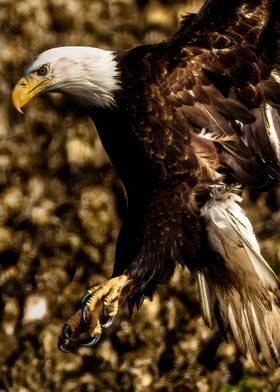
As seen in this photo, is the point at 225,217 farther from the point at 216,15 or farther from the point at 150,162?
the point at 216,15

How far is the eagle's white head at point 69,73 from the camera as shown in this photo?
4949mm

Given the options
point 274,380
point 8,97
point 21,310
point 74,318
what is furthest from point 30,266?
point 74,318

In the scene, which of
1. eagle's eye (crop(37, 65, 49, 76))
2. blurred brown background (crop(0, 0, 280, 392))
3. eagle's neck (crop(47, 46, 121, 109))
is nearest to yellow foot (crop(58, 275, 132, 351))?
eagle's neck (crop(47, 46, 121, 109))

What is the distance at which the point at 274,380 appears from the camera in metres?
6.38

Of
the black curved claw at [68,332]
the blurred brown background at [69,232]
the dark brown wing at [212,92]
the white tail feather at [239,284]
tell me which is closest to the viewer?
the dark brown wing at [212,92]

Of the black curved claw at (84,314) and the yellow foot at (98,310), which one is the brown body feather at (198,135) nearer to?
the yellow foot at (98,310)

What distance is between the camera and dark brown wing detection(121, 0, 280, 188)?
4785 millimetres

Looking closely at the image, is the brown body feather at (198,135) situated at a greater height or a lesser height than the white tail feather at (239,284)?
greater

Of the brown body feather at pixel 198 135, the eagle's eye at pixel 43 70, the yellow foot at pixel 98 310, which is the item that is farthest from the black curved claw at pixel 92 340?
the eagle's eye at pixel 43 70

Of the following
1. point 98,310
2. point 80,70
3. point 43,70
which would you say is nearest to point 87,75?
point 80,70

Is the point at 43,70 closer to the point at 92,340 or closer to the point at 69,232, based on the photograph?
the point at 92,340

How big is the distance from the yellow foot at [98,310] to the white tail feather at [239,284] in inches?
14.1

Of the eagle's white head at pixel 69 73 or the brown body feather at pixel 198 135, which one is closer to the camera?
the brown body feather at pixel 198 135

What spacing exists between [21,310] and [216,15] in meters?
2.54
